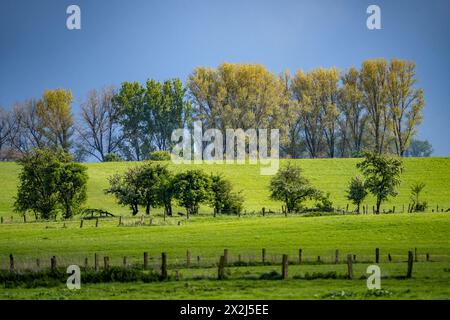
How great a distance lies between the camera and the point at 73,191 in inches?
3541

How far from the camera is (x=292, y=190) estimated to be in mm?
89750

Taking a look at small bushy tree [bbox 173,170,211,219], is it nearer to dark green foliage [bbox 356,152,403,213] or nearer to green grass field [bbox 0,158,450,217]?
green grass field [bbox 0,158,450,217]

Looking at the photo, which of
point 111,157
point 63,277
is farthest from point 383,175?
point 111,157

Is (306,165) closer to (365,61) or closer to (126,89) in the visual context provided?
Result: (365,61)

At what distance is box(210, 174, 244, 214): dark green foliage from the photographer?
293ft

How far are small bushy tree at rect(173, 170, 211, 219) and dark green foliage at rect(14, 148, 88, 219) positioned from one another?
1226cm

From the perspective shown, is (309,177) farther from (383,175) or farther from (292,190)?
(292,190)

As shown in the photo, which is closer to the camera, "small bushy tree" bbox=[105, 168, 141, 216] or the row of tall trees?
"small bushy tree" bbox=[105, 168, 141, 216]

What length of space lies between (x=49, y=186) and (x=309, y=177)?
1860 inches

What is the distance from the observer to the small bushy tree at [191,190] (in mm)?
87188

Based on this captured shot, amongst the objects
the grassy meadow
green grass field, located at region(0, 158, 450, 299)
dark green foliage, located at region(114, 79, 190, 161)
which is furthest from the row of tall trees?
the grassy meadow

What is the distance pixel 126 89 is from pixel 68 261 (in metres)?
103
